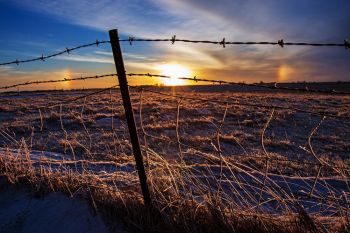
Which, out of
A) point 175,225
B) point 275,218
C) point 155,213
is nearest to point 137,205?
point 155,213

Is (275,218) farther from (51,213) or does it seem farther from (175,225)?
(51,213)

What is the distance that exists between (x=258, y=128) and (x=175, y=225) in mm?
10653

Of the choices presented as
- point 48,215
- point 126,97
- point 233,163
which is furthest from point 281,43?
point 233,163

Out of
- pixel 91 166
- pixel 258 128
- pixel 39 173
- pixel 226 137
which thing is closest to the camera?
pixel 39 173

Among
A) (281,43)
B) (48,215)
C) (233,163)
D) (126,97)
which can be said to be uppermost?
(281,43)

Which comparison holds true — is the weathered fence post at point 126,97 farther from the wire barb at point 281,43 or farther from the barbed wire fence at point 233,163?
the wire barb at point 281,43

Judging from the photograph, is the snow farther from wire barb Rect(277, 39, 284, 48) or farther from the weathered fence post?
wire barb Rect(277, 39, 284, 48)

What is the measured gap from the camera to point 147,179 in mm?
3756

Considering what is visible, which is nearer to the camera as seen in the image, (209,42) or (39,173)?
(209,42)

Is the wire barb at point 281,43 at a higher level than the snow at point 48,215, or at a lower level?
higher

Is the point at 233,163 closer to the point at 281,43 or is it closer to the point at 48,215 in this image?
the point at 48,215

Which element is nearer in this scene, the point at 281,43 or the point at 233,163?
the point at 281,43

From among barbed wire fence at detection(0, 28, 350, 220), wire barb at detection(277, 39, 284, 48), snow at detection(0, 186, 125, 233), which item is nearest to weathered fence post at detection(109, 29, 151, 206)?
barbed wire fence at detection(0, 28, 350, 220)

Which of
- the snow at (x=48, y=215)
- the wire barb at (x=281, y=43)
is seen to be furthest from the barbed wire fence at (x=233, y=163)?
the snow at (x=48, y=215)
